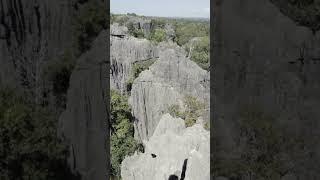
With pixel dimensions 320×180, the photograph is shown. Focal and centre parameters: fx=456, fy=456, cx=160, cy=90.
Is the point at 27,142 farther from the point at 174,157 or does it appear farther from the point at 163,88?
the point at 163,88

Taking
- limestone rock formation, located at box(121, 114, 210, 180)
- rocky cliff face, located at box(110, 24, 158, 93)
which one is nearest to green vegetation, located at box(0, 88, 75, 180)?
limestone rock formation, located at box(121, 114, 210, 180)

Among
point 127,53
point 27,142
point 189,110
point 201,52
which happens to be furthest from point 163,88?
point 201,52

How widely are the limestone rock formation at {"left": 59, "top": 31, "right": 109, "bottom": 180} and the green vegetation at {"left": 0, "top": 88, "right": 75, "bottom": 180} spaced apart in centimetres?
7

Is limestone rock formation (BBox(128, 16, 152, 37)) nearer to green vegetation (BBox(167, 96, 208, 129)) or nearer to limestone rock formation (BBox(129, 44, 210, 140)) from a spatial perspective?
limestone rock formation (BBox(129, 44, 210, 140))

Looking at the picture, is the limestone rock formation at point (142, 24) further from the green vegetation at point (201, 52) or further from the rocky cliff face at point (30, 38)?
the rocky cliff face at point (30, 38)

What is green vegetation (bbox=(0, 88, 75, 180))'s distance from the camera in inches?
88.5

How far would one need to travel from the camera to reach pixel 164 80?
9844mm

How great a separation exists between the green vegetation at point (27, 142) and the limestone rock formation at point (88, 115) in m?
0.07

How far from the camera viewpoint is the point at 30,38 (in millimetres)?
2268

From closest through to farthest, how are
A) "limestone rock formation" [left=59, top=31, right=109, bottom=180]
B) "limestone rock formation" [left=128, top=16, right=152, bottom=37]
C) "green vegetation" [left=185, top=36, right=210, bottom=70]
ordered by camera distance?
"limestone rock formation" [left=59, top=31, right=109, bottom=180] → "green vegetation" [left=185, top=36, right=210, bottom=70] → "limestone rock formation" [left=128, top=16, right=152, bottom=37]
